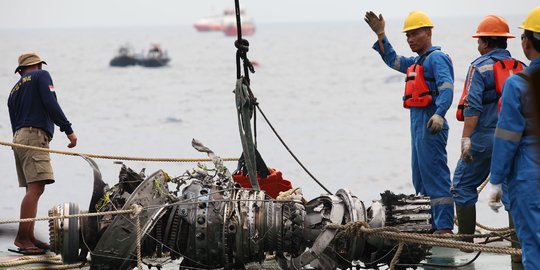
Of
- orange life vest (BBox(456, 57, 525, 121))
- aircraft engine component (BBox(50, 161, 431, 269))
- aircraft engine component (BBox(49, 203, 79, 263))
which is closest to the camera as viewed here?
aircraft engine component (BBox(50, 161, 431, 269))

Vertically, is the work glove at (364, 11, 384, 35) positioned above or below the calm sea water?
above

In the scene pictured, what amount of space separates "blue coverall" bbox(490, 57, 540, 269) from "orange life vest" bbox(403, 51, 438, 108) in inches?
88.7

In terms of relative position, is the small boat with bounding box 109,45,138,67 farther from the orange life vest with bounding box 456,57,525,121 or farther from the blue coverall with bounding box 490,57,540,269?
the blue coverall with bounding box 490,57,540,269

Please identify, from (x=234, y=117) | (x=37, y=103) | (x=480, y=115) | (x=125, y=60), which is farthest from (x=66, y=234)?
(x=125, y=60)

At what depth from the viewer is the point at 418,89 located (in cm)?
829

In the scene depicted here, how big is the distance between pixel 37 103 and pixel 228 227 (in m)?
2.44

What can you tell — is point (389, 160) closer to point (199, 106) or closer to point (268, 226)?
point (199, 106)

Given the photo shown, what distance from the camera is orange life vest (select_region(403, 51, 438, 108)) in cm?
827

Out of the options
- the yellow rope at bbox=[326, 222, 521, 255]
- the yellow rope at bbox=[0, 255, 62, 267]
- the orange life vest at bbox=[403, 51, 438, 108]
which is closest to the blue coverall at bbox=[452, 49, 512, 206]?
the orange life vest at bbox=[403, 51, 438, 108]

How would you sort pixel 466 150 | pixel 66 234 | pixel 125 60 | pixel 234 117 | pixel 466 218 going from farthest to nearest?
pixel 125 60
pixel 234 117
pixel 466 218
pixel 466 150
pixel 66 234

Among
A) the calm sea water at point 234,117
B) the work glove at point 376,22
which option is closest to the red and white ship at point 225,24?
the calm sea water at point 234,117

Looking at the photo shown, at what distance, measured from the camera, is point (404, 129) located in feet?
146

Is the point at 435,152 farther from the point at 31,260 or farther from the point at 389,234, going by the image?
the point at 31,260

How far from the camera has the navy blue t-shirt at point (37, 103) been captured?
8.62 metres
